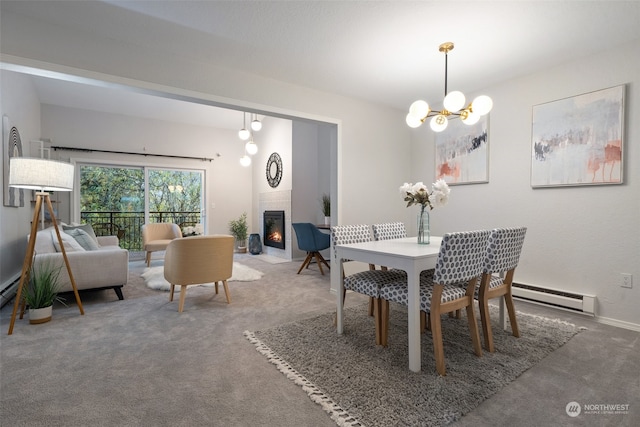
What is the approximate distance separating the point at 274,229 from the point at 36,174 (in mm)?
4444

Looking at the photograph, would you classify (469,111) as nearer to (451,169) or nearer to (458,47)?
(458,47)

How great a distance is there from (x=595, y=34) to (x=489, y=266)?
6.88 feet

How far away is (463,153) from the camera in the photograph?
12.7ft

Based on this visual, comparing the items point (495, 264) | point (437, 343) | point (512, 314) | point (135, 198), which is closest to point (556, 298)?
point (512, 314)

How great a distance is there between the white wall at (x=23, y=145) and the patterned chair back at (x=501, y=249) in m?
4.59

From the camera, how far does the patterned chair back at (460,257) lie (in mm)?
1845

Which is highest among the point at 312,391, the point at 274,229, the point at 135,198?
the point at 135,198

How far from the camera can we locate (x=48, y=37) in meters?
2.32

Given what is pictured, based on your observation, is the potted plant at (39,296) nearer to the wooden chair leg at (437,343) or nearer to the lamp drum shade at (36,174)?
the lamp drum shade at (36,174)

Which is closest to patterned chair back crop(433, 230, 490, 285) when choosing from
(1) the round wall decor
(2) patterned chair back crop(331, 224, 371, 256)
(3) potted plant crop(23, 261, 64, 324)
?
(2) patterned chair back crop(331, 224, 371, 256)

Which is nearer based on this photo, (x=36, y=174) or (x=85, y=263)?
(x=36, y=174)

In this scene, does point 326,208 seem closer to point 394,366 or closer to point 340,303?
point 340,303

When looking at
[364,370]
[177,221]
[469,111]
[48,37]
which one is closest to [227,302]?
[364,370]

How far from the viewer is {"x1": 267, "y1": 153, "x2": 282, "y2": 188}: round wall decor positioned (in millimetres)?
→ 6674
